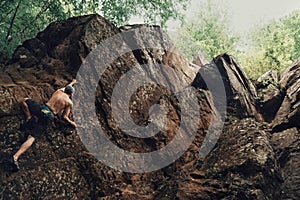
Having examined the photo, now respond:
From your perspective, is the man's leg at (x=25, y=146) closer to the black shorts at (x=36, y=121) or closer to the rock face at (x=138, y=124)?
the black shorts at (x=36, y=121)

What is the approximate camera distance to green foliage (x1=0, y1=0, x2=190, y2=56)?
A: 14727mm

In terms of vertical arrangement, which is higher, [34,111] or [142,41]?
[142,41]

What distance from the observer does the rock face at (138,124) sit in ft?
29.8

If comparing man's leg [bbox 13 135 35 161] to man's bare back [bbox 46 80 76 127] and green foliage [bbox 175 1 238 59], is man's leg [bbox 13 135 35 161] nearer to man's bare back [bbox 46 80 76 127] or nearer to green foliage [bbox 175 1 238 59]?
man's bare back [bbox 46 80 76 127]

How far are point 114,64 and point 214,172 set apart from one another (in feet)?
17.9

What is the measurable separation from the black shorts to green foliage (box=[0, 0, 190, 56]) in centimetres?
567

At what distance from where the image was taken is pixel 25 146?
9.06 meters

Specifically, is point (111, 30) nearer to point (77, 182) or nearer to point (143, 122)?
point (143, 122)

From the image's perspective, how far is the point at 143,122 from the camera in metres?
11.2

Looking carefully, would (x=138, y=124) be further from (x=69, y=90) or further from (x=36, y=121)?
(x=36, y=121)

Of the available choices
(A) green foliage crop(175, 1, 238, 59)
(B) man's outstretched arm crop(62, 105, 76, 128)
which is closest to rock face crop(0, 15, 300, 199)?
(B) man's outstretched arm crop(62, 105, 76, 128)

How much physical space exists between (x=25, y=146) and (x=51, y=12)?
1024cm

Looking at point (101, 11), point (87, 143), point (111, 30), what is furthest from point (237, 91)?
point (101, 11)

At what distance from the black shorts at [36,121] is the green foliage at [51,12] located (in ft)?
18.6
